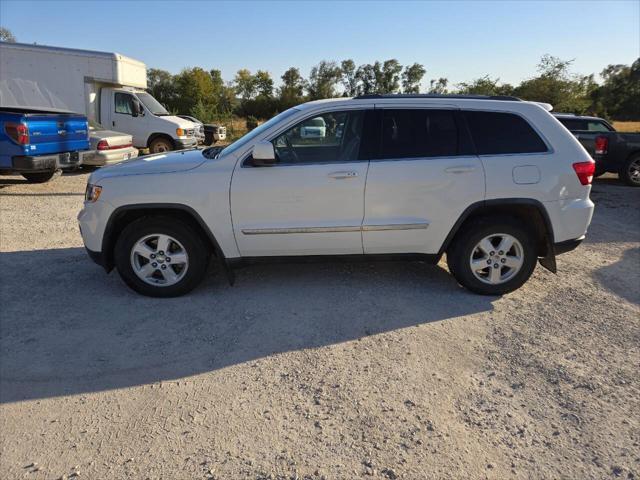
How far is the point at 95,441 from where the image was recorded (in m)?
2.60

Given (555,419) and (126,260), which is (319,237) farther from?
(555,419)

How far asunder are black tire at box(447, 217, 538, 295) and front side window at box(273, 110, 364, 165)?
4.14 ft

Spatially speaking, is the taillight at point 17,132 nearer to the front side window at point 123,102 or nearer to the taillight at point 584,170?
the front side window at point 123,102

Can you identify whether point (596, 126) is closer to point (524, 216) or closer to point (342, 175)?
point (524, 216)

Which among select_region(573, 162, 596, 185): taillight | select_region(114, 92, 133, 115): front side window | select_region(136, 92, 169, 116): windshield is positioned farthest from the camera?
select_region(136, 92, 169, 116): windshield

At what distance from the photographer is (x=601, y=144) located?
1164 centimetres

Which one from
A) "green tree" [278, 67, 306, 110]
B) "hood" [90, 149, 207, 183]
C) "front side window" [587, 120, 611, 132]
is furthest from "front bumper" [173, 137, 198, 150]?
"green tree" [278, 67, 306, 110]

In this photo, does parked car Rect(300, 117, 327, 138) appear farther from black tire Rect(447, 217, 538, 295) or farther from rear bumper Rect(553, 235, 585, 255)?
rear bumper Rect(553, 235, 585, 255)

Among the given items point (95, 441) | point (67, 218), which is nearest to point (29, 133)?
point (67, 218)

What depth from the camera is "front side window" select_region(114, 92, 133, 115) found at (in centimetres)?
1450

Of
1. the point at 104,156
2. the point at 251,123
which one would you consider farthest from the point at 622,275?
the point at 251,123

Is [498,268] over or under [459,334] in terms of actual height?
over

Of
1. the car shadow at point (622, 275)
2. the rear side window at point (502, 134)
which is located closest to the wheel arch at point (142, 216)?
the rear side window at point (502, 134)

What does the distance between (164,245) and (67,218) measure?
4095 mm
